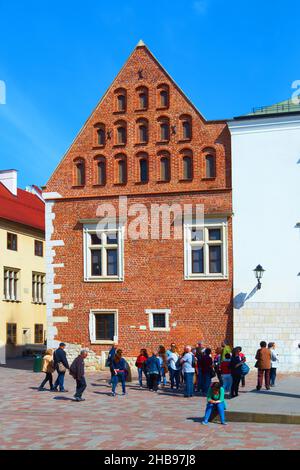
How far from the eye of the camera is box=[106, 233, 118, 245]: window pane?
100ft

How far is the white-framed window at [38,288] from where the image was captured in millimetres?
46750

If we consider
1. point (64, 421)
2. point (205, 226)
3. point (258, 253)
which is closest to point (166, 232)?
point (205, 226)

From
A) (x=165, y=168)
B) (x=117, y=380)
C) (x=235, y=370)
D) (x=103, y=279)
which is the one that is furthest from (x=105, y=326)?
(x=235, y=370)

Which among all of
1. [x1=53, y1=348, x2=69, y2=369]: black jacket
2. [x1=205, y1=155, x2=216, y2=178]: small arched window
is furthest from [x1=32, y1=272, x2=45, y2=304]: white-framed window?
[x1=53, y1=348, x2=69, y2=369]: black jacket

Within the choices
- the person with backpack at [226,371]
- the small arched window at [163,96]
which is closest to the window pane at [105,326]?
the small arched window at [163,96]

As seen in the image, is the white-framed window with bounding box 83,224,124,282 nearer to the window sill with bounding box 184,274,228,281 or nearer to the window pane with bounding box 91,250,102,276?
the window pane with bounding box 91,250,102,276

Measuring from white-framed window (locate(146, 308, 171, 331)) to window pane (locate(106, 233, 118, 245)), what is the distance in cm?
333

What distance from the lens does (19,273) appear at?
44.8 metres

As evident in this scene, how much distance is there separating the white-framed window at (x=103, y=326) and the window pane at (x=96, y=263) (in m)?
1.65

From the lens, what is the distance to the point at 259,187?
28.8 meters

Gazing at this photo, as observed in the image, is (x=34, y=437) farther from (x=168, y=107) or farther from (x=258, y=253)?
(x=168, y=107)

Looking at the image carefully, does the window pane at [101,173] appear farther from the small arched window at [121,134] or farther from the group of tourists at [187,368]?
the group of tourists at [187,368]

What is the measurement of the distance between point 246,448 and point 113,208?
18980mm

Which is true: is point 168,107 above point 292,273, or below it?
above
